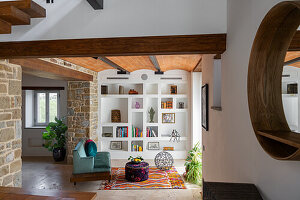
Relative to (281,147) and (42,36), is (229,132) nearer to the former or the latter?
(281,147)

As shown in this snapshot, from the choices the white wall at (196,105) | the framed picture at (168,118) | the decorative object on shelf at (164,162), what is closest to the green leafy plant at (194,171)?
the decorative object on shelf at (164,162)

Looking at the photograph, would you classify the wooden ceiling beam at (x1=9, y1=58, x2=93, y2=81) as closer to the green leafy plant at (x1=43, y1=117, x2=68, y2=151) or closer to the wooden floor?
the wooden floor

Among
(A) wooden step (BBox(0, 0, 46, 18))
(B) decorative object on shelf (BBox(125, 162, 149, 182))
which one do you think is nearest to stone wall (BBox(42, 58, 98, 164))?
(B) decorative object on shelf (BBox(125, 162, 149, 182))

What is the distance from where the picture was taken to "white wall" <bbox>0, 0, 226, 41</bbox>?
7.14ft

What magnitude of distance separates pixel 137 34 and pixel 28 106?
6.08 m

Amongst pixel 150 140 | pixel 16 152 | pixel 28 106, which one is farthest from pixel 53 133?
pixel 16 152

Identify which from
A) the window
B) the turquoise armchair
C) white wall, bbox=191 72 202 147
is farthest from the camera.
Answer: the window

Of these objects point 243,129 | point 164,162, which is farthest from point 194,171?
point 243,129

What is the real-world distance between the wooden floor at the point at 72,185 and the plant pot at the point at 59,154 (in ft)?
0.57

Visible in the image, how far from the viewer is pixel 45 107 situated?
723 centimetres

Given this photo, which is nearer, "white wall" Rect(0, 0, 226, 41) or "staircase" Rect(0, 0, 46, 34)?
"staircase" Rect(0, 0, 46, 34)

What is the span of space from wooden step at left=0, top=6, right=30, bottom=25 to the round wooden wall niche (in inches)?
72.5

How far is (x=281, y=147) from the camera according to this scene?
3.54 ft

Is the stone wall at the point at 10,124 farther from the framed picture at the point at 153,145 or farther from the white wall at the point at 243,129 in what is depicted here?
the framed picture at the point at 153,145
